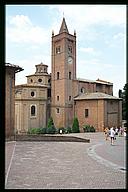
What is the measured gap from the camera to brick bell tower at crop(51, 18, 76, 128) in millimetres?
45625

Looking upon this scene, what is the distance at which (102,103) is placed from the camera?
1623 inches

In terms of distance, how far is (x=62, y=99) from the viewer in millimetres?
45719

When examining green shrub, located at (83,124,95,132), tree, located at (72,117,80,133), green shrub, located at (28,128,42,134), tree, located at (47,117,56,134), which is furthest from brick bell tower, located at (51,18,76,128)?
green shrub, located at (83,124,95,132)

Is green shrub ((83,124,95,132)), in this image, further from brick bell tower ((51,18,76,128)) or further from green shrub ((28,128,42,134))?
green shrub ((28,128,42,134))

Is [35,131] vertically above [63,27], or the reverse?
[63,27]

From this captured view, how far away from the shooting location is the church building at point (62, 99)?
142 feet

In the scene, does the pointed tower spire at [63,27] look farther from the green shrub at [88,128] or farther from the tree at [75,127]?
the green shrub at [88,128]

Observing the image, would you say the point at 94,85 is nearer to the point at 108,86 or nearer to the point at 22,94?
the point at 108,86

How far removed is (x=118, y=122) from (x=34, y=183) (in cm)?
3827

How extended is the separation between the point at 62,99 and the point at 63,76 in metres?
3.91

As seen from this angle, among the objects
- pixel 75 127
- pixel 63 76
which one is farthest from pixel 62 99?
pixel 75 127

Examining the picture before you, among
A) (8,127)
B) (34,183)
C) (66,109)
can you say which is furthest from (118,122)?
(34,183)

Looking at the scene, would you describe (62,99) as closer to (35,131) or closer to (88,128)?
(35,131)

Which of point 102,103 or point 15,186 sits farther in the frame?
point 102,103
